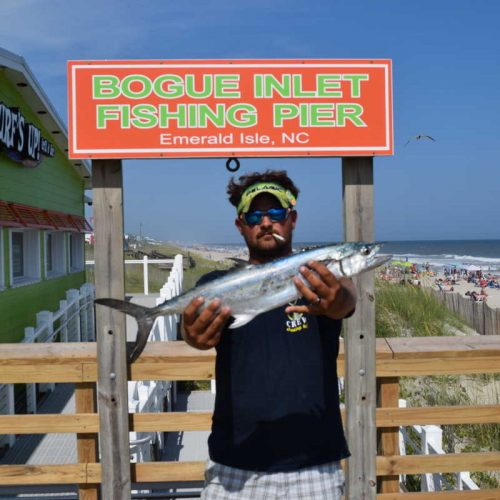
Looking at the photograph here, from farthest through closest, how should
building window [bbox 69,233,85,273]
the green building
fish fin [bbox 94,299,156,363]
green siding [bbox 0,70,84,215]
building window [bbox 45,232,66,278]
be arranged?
building window [bbox 69,233,85,273]
building window [bbox 45,232,66,278]
green siding [bbox 0,70,84,215]
the green building
fish fin [bbox 94,299,156,363]

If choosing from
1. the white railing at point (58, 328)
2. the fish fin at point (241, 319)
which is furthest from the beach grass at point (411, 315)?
the fish fin at point (241, 319)

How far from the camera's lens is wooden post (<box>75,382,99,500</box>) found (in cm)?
329

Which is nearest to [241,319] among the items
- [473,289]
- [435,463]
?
[435,463]

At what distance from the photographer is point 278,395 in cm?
224

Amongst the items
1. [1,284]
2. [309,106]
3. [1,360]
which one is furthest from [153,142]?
[1,284]

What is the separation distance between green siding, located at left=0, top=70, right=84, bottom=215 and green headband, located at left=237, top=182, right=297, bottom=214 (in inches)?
315

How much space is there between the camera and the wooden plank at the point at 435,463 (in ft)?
10.8

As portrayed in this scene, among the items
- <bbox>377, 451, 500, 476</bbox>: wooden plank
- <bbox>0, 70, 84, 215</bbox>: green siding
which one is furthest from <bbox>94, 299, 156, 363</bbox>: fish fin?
<bbox>0, 70, 84, 215</bbox>: green siding

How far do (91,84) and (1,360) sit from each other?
1.64 m

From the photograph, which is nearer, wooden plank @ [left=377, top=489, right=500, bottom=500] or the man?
the man

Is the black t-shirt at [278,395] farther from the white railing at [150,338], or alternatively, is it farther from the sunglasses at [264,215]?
the white railing at [150,338]

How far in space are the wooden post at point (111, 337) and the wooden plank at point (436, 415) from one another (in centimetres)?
152

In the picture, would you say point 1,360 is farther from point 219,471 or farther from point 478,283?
point 478,283

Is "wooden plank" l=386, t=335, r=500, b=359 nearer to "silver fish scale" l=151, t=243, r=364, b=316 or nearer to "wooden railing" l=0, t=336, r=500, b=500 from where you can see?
"wooden railing" l=0, t=336, r=500, b=500
